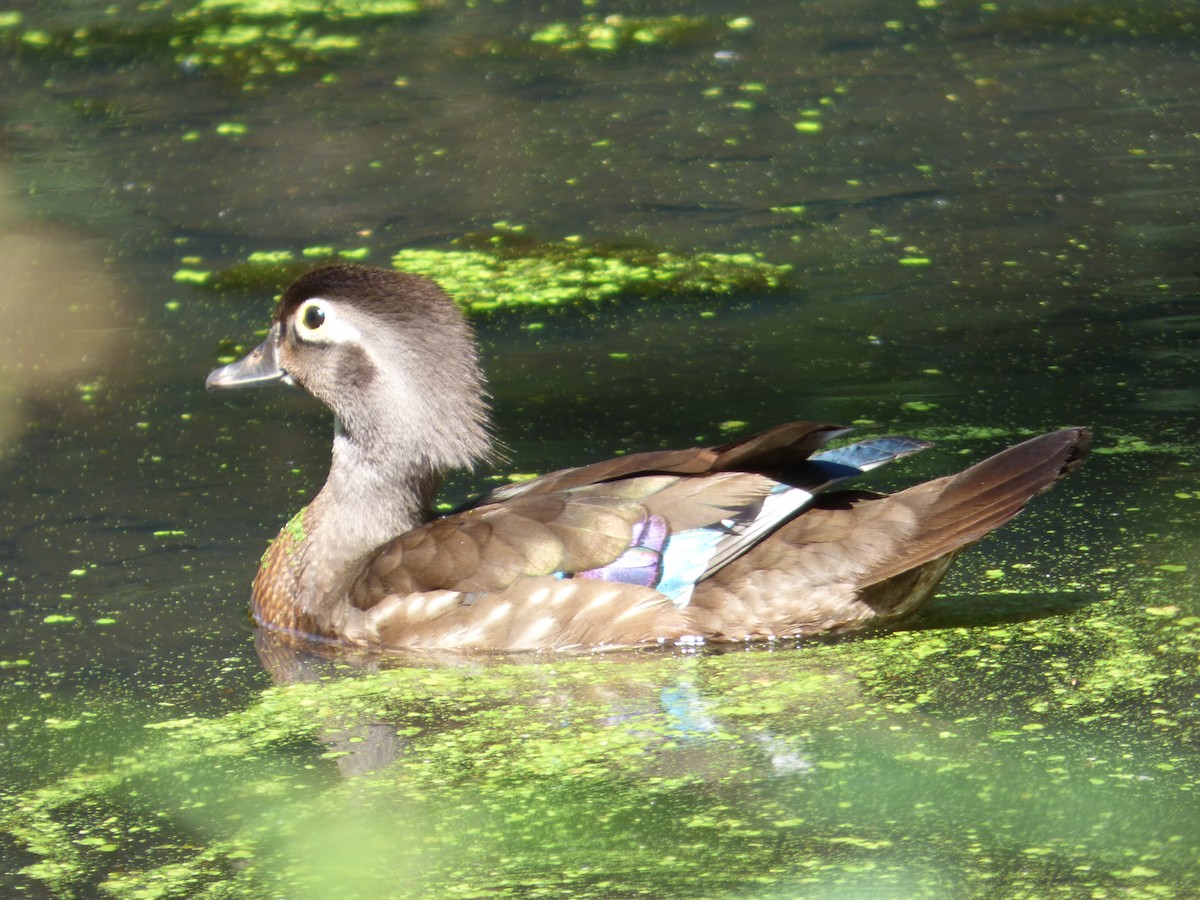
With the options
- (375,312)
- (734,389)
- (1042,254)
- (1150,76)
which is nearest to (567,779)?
(375,312)

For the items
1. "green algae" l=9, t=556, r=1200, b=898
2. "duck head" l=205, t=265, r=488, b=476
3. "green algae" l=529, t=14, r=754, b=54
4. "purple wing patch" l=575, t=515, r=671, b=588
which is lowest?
"green algae" l=529, t=14, r=754, b=54

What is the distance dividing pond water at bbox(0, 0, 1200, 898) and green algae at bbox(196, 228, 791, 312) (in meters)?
0.12

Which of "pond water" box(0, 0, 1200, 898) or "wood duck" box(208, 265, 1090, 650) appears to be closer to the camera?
"pond water" box(0, 0, 1200, 898)

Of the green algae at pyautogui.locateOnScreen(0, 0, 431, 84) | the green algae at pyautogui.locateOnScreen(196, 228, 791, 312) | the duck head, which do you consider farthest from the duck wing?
the green algae at pyautogui.locateOnScreen(0, 0, 431, 84)

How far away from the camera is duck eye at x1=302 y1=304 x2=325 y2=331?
5.72m

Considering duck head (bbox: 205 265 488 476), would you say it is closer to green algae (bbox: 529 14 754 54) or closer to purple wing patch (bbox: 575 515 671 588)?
purple wing patch (bbox: 575 515 671 588)

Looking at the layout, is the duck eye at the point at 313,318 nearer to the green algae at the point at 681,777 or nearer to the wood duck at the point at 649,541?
the wood duck at the point at 649,541

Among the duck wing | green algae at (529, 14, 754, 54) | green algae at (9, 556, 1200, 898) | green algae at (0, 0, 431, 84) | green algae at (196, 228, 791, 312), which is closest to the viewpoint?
green algae at (9, 556, 1200, 898)

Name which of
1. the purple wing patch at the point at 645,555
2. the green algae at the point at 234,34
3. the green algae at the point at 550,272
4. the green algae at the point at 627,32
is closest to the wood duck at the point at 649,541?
the purple wing patch at the point at 645,555

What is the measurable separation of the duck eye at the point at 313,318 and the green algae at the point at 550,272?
2.42 meters

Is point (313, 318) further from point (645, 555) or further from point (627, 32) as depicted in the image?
point (627, 32)

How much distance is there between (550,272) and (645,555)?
3463mm

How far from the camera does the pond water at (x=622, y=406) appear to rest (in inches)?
166

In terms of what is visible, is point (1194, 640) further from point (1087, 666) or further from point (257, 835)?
point (257, 835)
